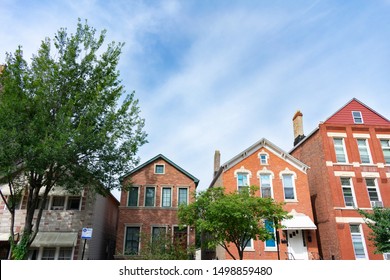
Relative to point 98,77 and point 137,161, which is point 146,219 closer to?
point 137,161

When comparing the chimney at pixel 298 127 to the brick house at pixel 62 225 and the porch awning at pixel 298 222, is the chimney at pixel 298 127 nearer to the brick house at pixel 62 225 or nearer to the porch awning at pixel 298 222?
the porch awning at pixel 298 222

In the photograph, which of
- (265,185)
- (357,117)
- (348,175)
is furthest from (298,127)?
(265,185)

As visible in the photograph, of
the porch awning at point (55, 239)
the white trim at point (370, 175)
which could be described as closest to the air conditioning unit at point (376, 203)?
the white trim at point (370, 175)

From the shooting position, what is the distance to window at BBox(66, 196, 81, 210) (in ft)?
70.3

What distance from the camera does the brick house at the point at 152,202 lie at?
2206 centimetres

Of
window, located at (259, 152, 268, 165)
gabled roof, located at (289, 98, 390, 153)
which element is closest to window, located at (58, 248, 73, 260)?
window, located at (259, 152, 268, 165)

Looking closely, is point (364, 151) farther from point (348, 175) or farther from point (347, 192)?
point (347, 192)

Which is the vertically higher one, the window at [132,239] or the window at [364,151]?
the window at [364,151]

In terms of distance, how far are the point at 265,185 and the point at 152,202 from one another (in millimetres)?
9488

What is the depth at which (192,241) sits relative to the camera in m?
22.5

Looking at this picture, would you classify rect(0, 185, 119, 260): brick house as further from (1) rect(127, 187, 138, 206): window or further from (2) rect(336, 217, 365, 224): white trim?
(2) rect(336, 217, 365, 224): white trim

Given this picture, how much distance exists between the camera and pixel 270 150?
2367 centimetres

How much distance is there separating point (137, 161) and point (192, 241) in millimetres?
8292

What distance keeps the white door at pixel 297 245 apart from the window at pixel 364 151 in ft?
27.7
